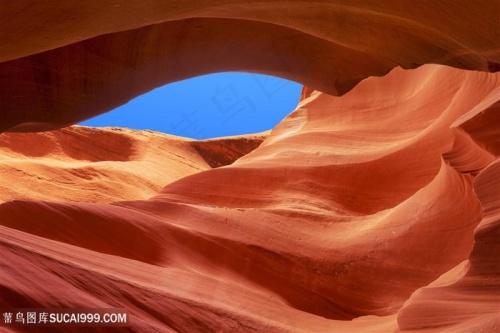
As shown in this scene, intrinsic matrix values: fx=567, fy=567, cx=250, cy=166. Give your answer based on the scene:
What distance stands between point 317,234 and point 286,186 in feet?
2.65

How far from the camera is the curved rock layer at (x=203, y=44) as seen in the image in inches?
65.0

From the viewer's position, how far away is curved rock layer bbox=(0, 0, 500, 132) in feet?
5.41

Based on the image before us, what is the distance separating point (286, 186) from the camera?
16.3 feet

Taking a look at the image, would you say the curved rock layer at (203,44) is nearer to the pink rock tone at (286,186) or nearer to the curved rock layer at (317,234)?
the pink rock tone at (286,186)

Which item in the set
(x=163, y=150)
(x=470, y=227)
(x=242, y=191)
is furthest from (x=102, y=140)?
(x=470, y=227)

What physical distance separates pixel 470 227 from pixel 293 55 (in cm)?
156

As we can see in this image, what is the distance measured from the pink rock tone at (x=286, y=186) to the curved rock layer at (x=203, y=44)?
0.01m

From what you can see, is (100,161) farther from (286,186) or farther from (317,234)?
(317,234)

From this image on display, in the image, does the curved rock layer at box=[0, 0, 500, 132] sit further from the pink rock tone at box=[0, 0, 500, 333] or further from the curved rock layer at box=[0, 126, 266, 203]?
the curved rock layer at box=[0, 126, 266, 203]

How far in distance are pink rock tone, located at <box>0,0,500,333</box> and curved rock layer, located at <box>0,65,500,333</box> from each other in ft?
0.04

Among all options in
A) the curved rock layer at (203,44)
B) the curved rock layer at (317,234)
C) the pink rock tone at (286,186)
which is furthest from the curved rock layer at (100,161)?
the curved rock layer at (203,44)

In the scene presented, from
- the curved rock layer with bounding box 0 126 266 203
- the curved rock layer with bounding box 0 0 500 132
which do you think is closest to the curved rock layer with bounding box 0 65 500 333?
the curved rock layer with bounding box 0 0 500 132

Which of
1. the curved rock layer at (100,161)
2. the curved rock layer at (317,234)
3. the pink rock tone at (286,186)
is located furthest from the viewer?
the curved rock layer at (100,161)

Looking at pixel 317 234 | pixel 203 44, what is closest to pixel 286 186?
pixel 317 234
